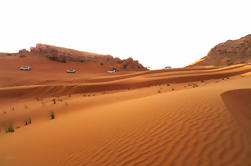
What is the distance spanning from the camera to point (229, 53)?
51969 millimetres

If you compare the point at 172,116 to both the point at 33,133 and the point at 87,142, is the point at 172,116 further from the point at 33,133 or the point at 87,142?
the point at 33,133

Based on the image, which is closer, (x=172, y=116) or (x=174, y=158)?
(x=174, y=158)

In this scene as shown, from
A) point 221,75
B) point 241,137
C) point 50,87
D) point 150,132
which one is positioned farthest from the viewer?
point 221,75

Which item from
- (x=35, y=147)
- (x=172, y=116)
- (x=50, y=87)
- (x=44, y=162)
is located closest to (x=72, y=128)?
(x=35, y=147)

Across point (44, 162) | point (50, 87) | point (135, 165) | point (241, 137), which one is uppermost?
point (50, 87)

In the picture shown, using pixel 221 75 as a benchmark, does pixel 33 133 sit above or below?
below

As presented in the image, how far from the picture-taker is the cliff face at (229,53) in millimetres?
47362

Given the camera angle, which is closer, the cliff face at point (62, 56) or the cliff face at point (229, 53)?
the cliff face at point (62, 56)

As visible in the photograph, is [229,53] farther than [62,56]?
Yes

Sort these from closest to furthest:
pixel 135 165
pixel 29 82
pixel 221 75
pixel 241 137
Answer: pixel 135 165, pixel 241 137, pixel 221 75, pixel 29 82

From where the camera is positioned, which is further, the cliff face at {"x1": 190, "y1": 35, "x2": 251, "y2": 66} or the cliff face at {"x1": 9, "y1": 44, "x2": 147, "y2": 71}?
the cliff face at {"x1": 190, "y1": 35, "x2": 251, "y2": 66}

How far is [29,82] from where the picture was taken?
18453mm

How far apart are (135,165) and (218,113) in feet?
8.50

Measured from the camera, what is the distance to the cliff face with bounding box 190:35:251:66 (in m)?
47.4
